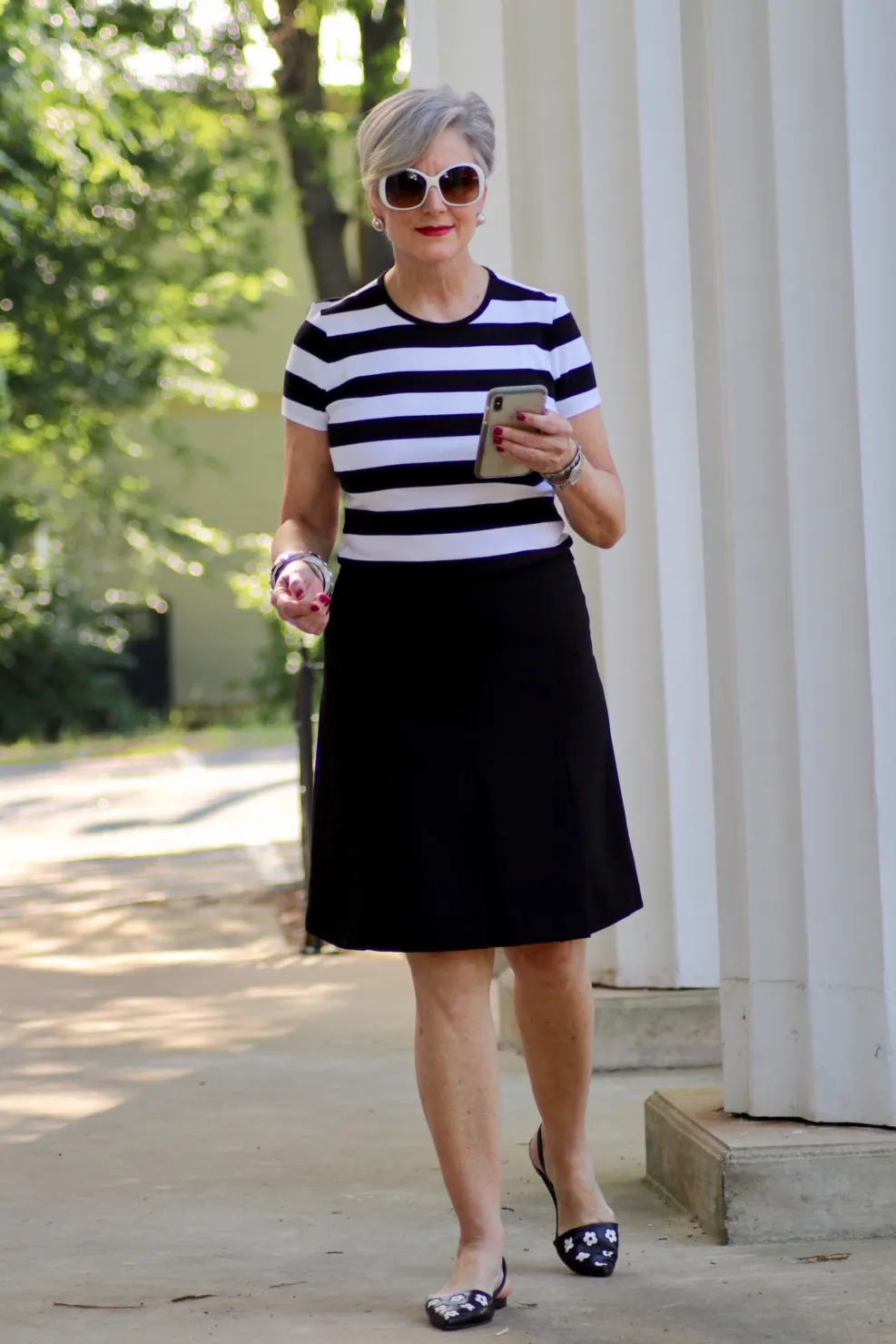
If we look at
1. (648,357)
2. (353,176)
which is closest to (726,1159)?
A: (648,357)

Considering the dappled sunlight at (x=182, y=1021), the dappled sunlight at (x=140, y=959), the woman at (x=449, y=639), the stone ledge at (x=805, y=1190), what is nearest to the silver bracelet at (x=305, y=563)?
the woman at (x=449, y=639)

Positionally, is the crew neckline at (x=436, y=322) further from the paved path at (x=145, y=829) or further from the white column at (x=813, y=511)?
the paved path at (x=145, y=829)

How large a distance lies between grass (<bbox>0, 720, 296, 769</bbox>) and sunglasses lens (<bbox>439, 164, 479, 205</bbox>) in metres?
16.7

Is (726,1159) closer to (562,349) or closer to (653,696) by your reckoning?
(562,349)

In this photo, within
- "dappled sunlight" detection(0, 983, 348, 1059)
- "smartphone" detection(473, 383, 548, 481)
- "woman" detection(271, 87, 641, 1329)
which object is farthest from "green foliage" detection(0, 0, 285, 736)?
"smartphone" detection(473, 383, 548, 481)

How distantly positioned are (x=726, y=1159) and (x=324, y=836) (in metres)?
0.99

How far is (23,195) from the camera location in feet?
54.2

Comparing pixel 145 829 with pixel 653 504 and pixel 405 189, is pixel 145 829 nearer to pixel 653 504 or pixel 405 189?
pixel 653 504

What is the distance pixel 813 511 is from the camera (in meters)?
3.72

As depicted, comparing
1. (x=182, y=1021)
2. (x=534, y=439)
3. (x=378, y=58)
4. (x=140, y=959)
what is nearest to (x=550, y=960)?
(x=534, y=439)

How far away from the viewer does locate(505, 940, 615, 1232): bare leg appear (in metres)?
3.45

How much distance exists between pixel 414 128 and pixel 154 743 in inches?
760

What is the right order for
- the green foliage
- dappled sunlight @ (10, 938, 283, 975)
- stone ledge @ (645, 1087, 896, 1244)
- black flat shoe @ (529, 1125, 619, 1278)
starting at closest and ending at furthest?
black flat shoe @ (529, 1125, 619, 1278) → stone ledge @ (645, 1087, 896, 1244) → dappled sunlight @ (10, 938, 283, 975) → the green foliage

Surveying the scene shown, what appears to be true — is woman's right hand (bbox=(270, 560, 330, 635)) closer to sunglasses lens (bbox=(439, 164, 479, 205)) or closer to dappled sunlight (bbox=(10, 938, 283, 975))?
sunglasses lens (bbox=(439, 164, 479, 205))
